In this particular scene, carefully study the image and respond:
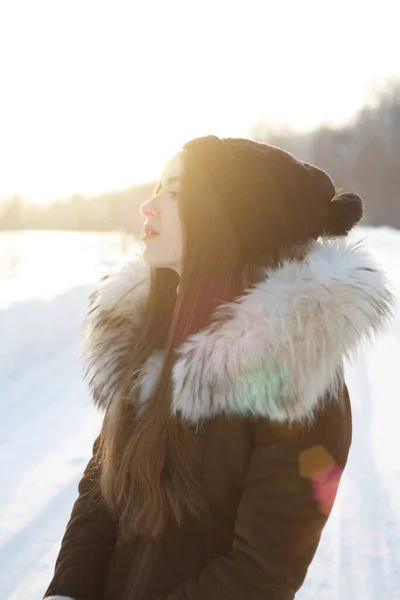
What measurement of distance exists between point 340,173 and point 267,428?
37297 mm

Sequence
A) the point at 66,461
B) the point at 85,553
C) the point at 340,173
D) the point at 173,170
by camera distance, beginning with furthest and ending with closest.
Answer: the point at 340,173, the point at 66,461, the point at 173,170, the point at 85,553

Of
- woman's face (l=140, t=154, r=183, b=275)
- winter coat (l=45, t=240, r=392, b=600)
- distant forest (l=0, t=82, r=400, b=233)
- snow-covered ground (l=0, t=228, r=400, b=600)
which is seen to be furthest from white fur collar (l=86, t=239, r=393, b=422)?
distant forest (l=0, t=82, r=400, b=233)

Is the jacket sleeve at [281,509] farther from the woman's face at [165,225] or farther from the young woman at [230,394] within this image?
the woman's face at [165,225]

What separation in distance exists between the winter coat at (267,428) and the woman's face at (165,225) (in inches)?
12.7

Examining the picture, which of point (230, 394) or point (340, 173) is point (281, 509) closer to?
point (230, 394)

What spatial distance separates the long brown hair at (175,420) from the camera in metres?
1.31

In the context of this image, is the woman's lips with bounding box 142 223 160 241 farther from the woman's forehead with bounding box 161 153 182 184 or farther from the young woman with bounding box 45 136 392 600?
the woman's forehead with bounding box 161 153 182 184

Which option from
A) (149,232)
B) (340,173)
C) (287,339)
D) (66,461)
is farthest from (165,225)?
(340,173)

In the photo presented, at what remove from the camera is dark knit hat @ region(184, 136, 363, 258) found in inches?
54.2

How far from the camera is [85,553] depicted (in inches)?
57.6

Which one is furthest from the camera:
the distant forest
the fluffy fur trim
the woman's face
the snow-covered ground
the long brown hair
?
the distant forest

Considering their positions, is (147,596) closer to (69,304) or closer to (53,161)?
(69,304)

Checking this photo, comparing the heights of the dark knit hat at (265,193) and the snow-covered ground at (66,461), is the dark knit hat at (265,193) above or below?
above

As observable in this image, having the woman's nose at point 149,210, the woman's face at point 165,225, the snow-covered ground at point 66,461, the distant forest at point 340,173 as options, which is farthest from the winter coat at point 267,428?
the distant forest at point 340,173
